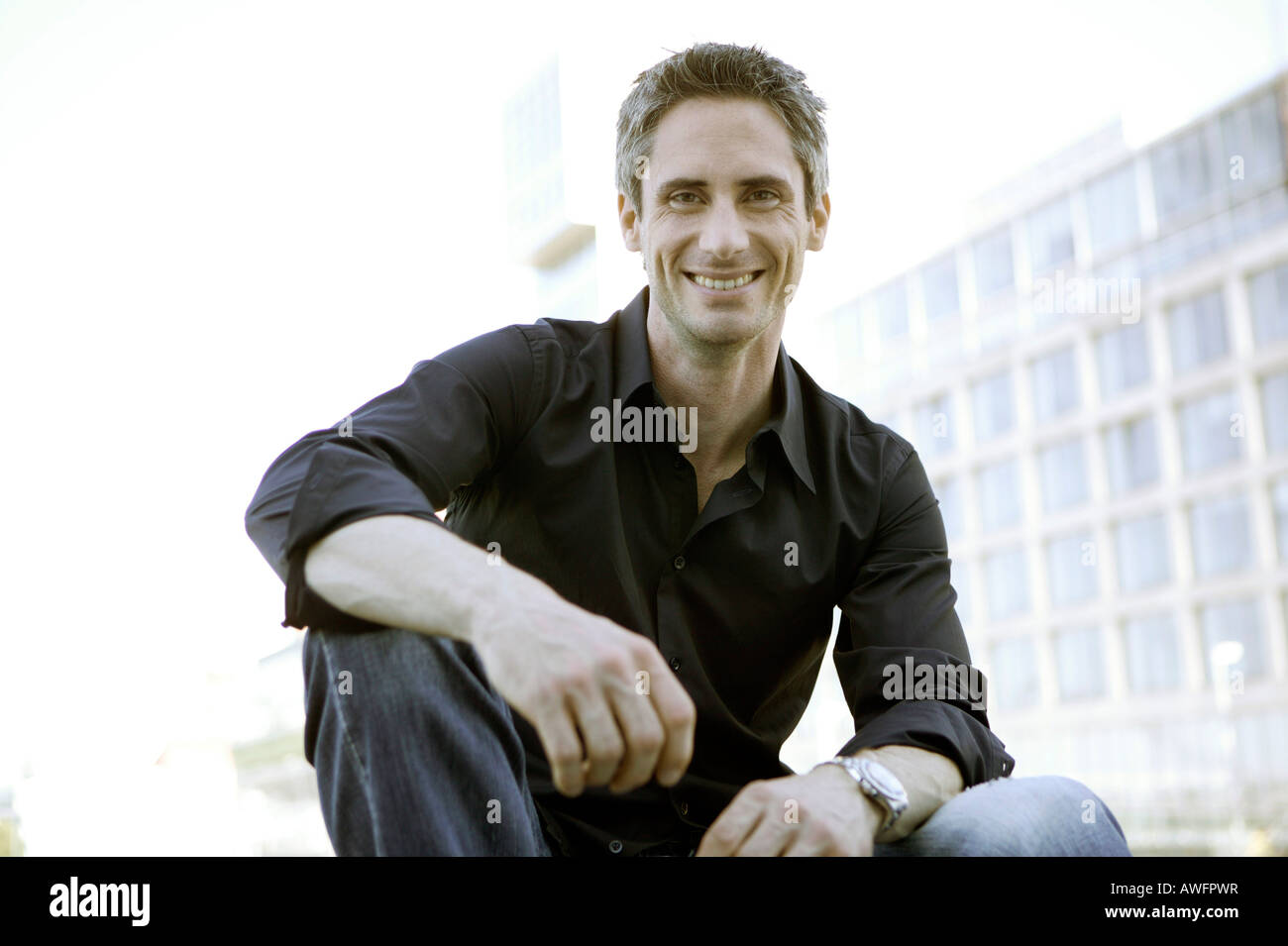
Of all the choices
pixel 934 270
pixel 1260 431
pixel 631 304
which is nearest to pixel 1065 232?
pixel 934 270

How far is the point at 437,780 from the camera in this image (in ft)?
5.51

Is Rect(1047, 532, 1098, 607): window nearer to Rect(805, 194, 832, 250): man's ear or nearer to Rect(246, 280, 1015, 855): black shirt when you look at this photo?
Rect(805, 194, 832, 250): man's ear

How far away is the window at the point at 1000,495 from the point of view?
4759 centimetres

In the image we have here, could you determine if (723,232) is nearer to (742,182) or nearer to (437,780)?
(742,182)

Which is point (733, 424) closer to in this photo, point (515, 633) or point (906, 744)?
point (906, 744)

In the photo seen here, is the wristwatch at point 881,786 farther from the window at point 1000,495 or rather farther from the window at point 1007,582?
the window at point 1000,495

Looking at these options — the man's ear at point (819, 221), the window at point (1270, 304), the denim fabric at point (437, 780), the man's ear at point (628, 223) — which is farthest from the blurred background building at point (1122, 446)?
the denim fabric at point (437, 780)

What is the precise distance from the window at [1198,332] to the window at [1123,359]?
1.11 meters

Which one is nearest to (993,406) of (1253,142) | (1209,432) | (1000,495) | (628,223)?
(1000,495)

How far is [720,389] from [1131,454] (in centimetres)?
4484

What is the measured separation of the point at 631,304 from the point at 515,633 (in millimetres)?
1240

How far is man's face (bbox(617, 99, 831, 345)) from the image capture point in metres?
2.43

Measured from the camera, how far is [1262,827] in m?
40.7

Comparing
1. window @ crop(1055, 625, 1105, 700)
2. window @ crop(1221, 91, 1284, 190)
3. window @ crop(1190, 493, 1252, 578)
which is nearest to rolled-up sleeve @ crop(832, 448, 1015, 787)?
window @ crop(1190, 493, 1252, 578)
